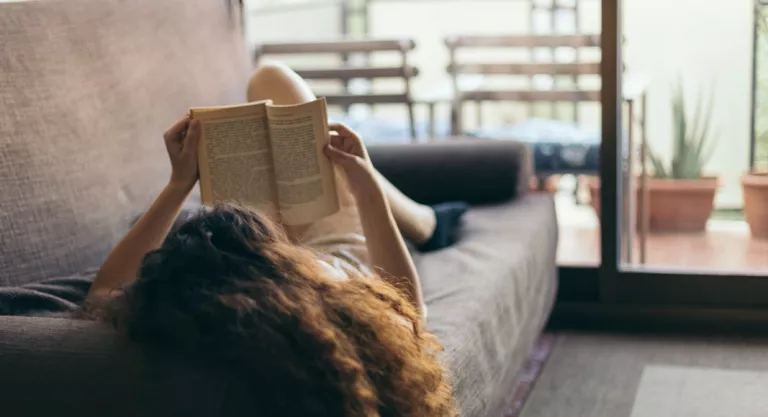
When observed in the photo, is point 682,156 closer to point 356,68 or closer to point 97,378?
point 356,68

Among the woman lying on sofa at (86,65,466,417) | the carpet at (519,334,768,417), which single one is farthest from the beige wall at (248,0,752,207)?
the woman lying on sofa at (86,65,466,417)

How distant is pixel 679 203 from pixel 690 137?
207 millimetres

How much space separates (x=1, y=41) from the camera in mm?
1885

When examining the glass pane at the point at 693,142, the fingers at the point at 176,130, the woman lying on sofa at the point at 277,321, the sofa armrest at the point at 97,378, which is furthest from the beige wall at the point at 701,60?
the sofa armrest at the point at 97,378

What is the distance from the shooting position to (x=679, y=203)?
3.01 metres

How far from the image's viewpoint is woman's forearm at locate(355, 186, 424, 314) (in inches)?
63.8

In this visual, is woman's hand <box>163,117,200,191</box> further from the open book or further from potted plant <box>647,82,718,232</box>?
potted plant <box>647,82,718,232</box>

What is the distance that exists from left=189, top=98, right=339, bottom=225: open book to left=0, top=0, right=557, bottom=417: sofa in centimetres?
32

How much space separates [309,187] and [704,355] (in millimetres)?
1457

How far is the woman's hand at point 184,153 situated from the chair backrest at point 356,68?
5.78ft

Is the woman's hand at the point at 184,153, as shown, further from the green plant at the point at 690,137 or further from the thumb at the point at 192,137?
the green plant at the point at 690,137

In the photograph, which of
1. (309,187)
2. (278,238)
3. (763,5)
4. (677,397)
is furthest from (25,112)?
(763,5)

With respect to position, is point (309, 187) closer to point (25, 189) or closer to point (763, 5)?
point (25, 189)

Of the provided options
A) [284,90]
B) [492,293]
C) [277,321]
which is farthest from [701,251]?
[277,321]
